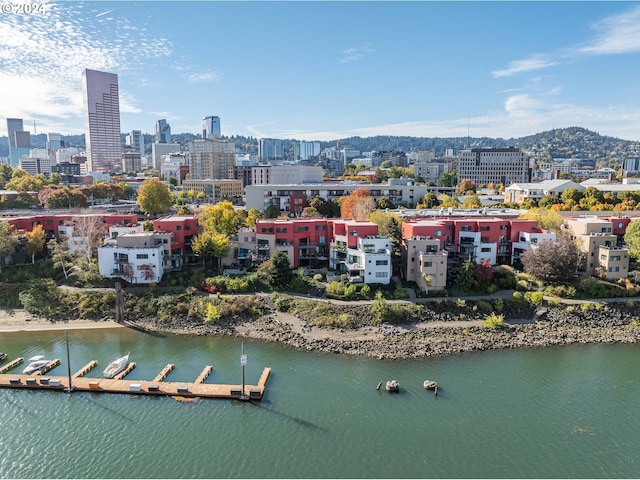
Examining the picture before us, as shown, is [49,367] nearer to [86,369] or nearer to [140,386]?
[86,369]

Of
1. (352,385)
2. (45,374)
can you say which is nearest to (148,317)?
(45,374)

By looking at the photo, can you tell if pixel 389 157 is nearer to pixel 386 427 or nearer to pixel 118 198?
pixel 118 198

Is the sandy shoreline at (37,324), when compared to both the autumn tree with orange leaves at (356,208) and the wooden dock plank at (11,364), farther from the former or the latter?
the autumn tree with orange leaves at (356,208)

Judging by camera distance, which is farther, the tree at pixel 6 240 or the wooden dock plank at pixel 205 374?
the tree at pixel 6 240

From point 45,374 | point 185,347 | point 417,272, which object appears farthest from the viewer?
point 417,272

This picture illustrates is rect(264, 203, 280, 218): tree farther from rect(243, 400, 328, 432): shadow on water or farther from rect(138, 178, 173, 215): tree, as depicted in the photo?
rect(243, 400, 328, 432): shadow on water

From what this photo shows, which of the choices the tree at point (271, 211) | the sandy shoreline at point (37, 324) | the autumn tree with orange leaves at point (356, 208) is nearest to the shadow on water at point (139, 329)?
the sandy shoreline at point (37, 324)
